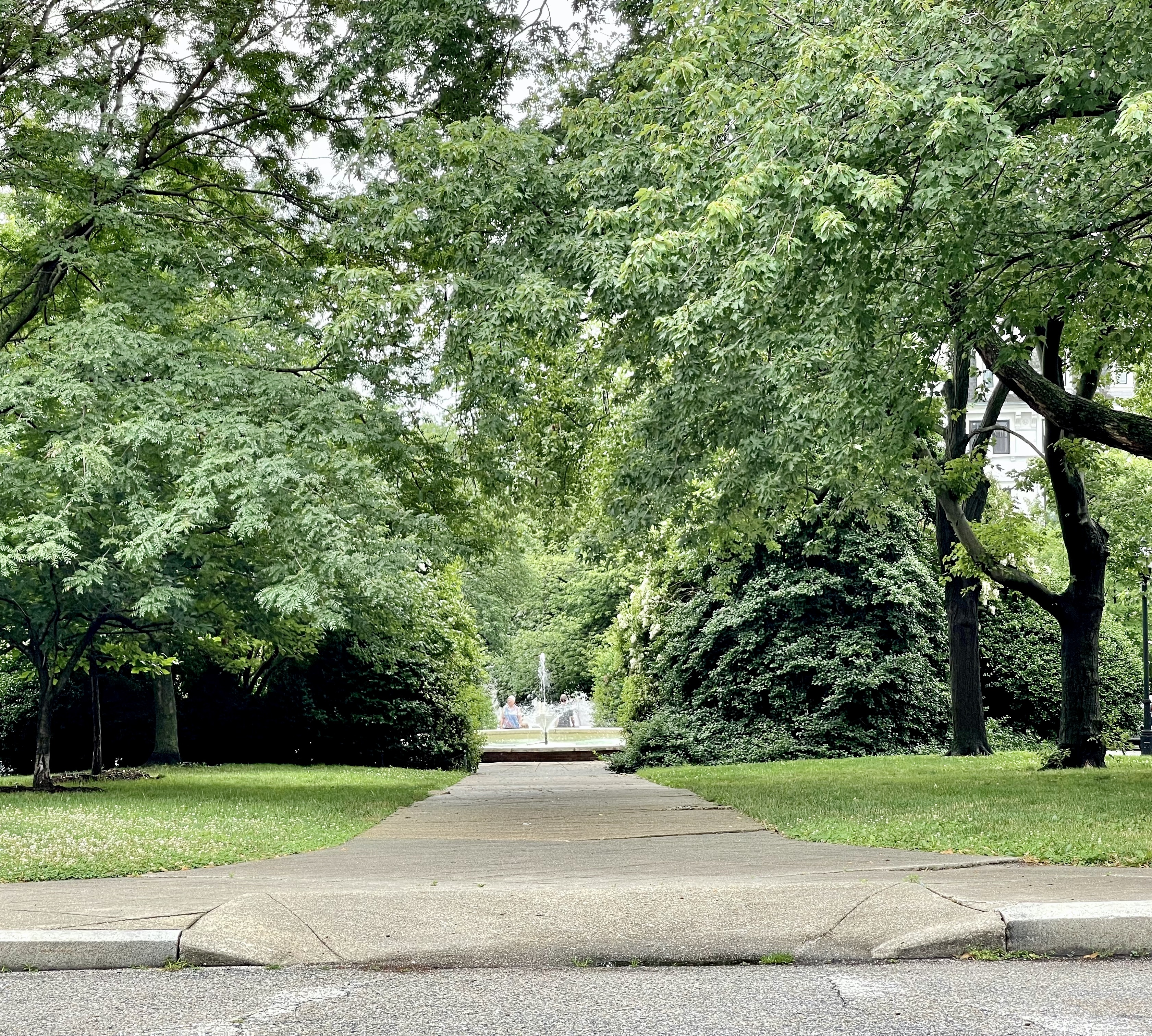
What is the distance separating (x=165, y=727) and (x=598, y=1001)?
22857 millimetres

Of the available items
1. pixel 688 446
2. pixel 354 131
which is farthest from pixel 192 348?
pixel 688 446

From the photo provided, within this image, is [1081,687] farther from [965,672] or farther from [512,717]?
[512,717]

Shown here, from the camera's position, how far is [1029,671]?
27.4 meters

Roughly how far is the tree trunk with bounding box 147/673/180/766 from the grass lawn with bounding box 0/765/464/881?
13.8 feet

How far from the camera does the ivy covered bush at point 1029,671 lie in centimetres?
2745

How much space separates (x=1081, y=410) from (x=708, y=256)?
23.6 ft

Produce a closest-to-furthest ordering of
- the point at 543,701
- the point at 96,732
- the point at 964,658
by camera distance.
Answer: the point at 96,732
the point at 964,658
the point at 543,701

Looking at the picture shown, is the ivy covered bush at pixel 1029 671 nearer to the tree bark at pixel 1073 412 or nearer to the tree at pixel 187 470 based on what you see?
the tree bark at pixel 1073 412

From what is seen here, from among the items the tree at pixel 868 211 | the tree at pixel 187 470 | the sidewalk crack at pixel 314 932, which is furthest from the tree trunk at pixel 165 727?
the sidewalk crack at pixel 314 932

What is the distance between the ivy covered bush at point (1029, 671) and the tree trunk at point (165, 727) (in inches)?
719

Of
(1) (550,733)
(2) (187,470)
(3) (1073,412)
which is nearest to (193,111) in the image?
(2) (187,470)

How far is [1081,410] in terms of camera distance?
1451cm

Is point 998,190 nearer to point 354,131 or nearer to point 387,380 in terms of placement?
point 387,380

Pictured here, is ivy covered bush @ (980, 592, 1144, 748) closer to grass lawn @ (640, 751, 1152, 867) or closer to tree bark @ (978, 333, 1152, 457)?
grass lawn @ (640, 751, 1152, 867)
